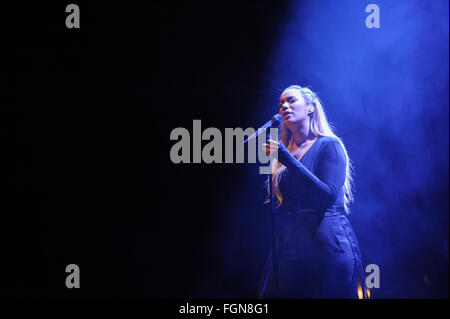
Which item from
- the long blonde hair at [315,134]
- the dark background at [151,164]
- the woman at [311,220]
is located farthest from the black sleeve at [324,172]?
the dark background at [151,164]

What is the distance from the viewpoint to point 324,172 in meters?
2.20

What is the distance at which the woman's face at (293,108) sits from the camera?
2.36 m

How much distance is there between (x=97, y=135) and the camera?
8.18 feet

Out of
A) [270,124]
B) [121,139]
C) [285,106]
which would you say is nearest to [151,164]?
[121,139]

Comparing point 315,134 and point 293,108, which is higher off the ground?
point 293,108

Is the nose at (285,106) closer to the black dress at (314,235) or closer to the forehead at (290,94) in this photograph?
the forehead at (290,94)

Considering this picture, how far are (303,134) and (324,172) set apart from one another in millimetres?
317

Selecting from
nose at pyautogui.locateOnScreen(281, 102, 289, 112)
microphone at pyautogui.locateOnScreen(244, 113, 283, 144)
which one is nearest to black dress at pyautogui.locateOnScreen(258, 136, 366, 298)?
microphone at pyautogui.locateOnScreen(244, 113, 283, 144)

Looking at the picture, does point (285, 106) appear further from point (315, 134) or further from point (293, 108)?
point (315, 134)

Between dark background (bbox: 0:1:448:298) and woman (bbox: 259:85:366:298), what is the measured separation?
17 cm

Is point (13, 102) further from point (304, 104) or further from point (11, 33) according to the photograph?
point (304, 104)

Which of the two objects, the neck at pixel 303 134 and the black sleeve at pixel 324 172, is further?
the neck at pixel 303 134

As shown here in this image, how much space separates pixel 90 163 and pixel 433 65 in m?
2.60
